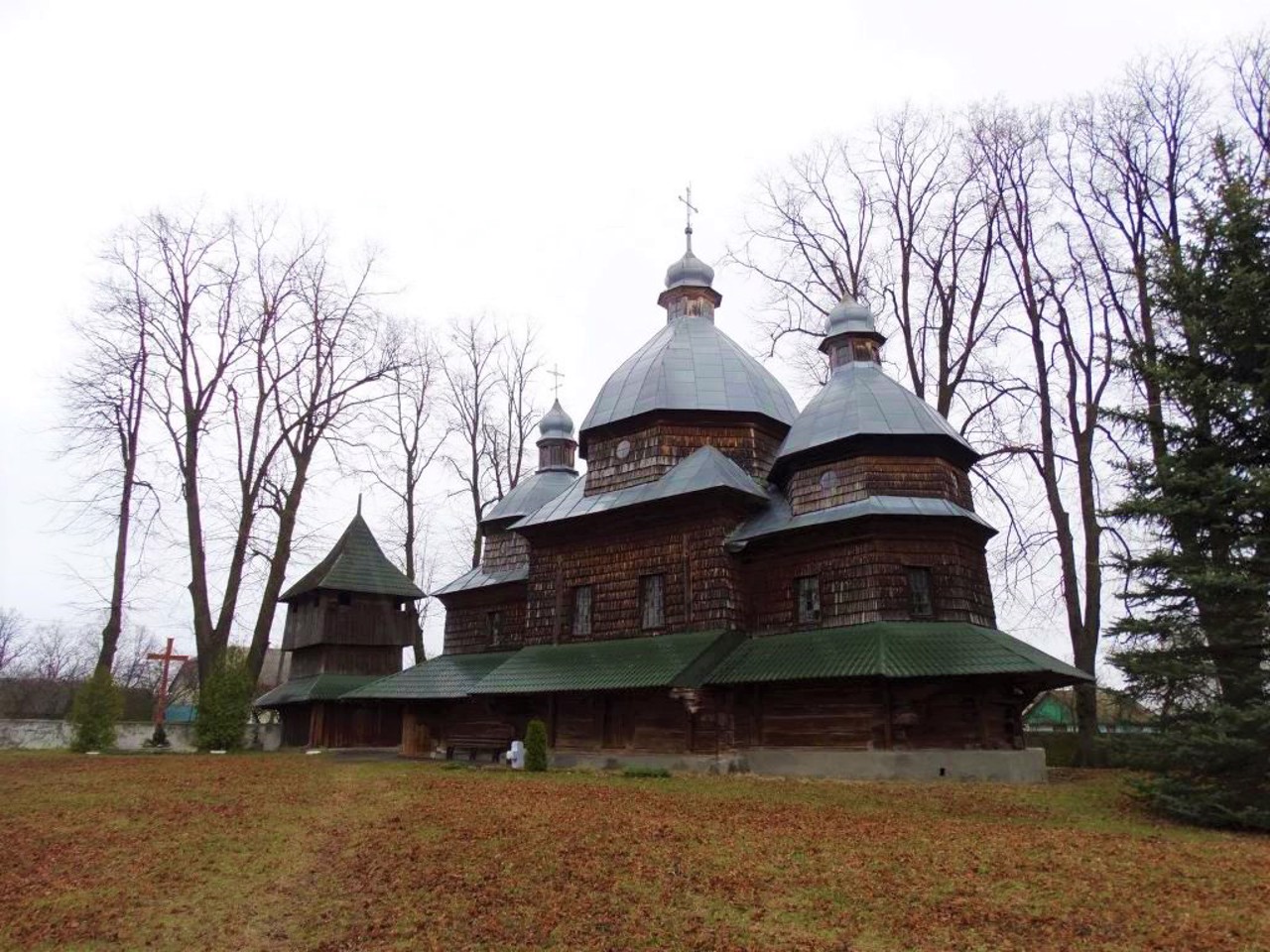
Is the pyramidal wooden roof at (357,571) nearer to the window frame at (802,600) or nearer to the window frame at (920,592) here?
the window frame at (802,600)

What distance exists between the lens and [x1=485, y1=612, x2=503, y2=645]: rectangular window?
25.7m

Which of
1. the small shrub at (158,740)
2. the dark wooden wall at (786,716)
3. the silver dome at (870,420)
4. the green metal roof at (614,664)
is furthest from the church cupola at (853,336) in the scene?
the small shrub at (158,740)

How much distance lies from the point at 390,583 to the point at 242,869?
22566mm

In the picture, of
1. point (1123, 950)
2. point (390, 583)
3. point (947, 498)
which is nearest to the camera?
point (1123, 950)

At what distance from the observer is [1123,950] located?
5.78 m

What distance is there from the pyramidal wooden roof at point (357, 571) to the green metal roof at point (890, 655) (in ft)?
52.5

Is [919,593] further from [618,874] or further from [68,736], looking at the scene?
[68,736]

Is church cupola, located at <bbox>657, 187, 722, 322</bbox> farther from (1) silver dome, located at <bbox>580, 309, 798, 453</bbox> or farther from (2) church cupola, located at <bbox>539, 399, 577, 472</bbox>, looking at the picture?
(2) church cupola, located at <bbox>539, 399, 577, 472</bbox>

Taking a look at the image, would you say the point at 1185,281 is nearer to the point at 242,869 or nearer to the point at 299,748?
the point at 242,869

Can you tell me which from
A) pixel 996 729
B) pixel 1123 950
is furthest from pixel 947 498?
pixel 1123 950

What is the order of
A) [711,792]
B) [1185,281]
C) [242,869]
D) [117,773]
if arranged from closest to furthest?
[242,869]
[1185,281]
[711,792]
[117,773]

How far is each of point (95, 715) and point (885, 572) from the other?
66.7 feet

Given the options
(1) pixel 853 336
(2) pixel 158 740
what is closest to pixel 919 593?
(1) pixel 853 336

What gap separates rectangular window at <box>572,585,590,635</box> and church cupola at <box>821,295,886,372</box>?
326 inches
